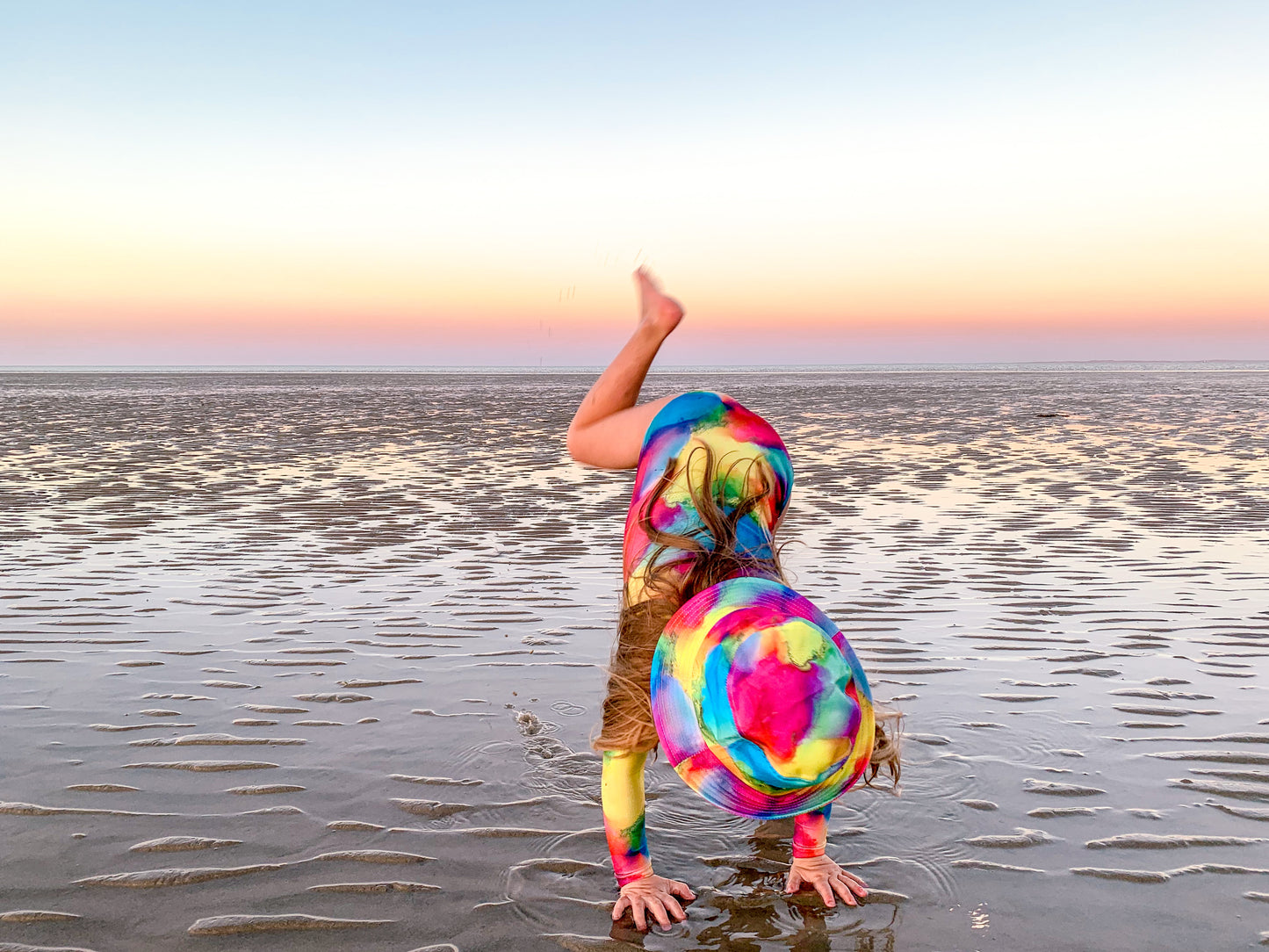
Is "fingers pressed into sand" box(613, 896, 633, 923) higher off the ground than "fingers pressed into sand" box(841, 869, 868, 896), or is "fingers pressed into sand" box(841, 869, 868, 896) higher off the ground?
"fingers pressed into sand" box(613, 896, 633, 923)

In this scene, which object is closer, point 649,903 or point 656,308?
point 649,903

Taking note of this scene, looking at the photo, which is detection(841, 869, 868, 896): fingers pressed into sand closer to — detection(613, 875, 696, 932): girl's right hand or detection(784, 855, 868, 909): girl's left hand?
detection(784, 855, 868, 909): girl's left hand

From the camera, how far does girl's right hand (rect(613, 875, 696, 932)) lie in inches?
111

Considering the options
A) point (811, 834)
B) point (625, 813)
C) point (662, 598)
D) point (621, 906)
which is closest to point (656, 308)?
point (662, 598)

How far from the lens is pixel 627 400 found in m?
3.27

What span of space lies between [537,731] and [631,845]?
1459 mm

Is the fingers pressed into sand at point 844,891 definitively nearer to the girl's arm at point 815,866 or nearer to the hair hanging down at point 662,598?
the girl's arm at point 815,866

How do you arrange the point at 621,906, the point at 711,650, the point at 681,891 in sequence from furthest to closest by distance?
the point at 681,891 < the point at 621,906 < the point at 711,650

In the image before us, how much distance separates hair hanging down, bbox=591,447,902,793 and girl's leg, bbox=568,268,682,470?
444 mm

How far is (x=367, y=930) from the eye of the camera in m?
2.75

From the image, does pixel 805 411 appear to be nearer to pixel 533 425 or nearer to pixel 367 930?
pixel 533 425

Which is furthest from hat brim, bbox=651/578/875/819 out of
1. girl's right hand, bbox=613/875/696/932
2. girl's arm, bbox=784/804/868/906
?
girl's arm, bbox=784/804/868/906

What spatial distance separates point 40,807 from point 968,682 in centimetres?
408

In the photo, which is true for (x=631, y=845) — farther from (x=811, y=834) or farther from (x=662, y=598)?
(x=662, y=598)
